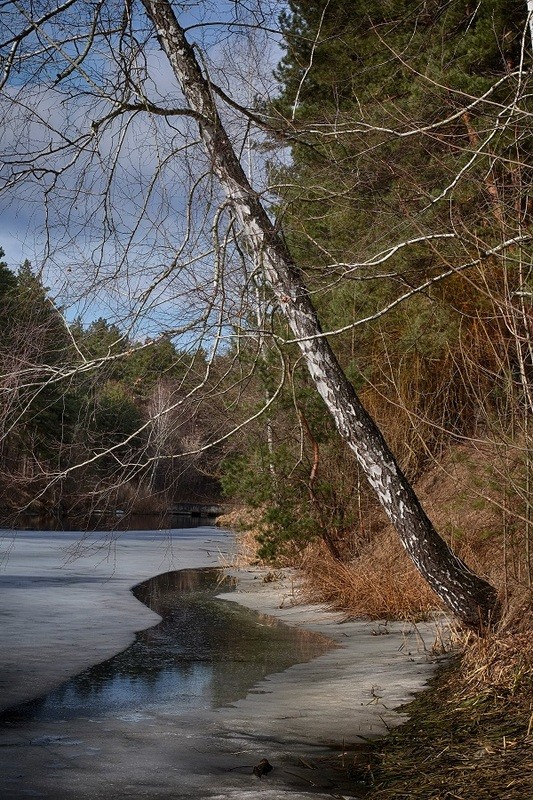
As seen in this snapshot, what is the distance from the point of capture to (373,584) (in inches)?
347

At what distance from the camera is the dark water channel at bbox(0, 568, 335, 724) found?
5.22 metres

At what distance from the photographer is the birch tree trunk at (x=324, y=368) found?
19.7 feet

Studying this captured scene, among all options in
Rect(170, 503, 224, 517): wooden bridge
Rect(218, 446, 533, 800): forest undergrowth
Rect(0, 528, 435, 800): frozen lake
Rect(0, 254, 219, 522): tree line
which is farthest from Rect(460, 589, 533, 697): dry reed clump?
Rect(170, 503, 224, 517): wooden bridge

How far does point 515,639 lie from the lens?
214 inches

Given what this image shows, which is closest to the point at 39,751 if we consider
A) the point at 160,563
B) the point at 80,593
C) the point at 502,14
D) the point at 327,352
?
the point at 327,352

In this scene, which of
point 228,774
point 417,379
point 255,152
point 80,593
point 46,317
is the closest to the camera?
point 228,774

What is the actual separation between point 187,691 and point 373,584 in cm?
350

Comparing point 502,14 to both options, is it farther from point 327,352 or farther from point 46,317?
point 46,317

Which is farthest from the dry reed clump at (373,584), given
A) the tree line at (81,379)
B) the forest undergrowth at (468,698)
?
the tree line at (81,379)

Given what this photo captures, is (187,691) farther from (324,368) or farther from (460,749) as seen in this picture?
(324,368)

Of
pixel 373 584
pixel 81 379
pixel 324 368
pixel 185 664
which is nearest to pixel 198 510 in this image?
pixel 373 584

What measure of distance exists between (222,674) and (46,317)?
2.72 meters

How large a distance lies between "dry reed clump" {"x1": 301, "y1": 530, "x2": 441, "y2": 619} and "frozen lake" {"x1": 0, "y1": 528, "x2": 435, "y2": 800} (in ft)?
0.96

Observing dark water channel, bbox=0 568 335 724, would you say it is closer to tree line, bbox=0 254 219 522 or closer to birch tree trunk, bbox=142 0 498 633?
tree line, bbox=0 254 219 522
